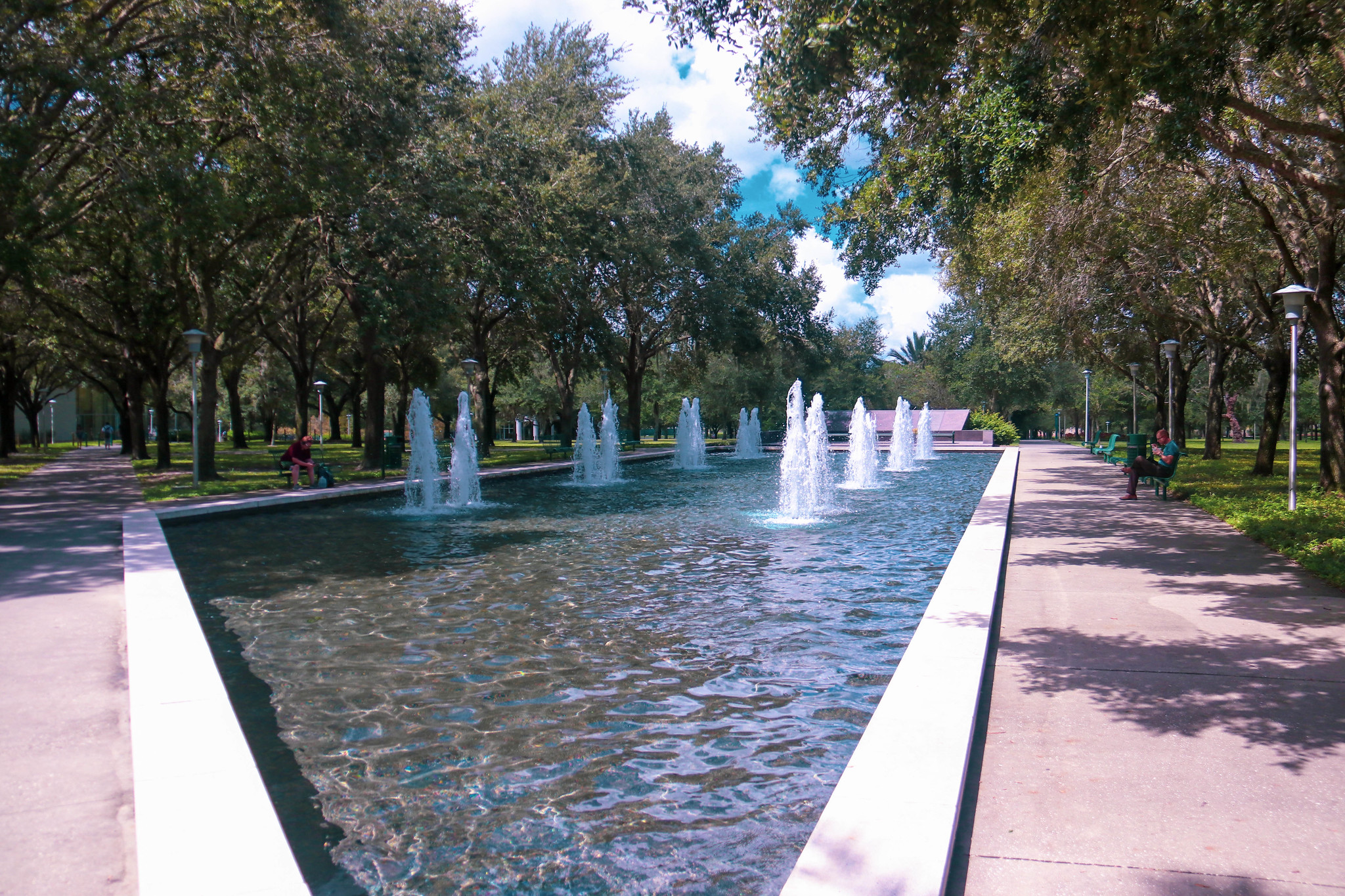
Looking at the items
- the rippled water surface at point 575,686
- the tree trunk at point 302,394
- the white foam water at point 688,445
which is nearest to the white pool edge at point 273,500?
the rippled water surface at point 575,686

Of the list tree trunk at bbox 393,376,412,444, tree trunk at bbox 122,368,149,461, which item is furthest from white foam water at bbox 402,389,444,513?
tree trunk at bbox 393,376,412,444

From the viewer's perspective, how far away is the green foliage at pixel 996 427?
44281mm

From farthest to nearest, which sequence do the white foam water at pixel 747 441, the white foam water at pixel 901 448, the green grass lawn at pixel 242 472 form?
the white foam water at pixel 747 441 < the white foam water at pixel 901 448 < the green grass lawn at pixel 242 472

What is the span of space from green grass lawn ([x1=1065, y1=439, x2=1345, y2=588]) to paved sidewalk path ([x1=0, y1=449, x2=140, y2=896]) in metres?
9.08

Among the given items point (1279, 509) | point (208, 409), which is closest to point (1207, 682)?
point (1279, 509)

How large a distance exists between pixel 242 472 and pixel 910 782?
81.8ft

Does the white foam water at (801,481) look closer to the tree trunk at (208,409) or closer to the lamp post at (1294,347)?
the lamp post at (1294,347)

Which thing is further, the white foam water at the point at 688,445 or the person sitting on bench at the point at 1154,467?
the white foam water at the point at 688,445

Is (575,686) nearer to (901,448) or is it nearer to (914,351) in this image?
(901,448)

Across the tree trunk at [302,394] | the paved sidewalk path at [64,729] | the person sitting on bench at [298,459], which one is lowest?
the paved sidewalk path at [64,729]

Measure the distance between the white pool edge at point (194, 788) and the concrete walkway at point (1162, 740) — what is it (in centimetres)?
235

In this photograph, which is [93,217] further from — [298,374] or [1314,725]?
[1314,725]

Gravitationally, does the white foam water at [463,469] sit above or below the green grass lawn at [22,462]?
above

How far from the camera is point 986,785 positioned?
3.83 m
